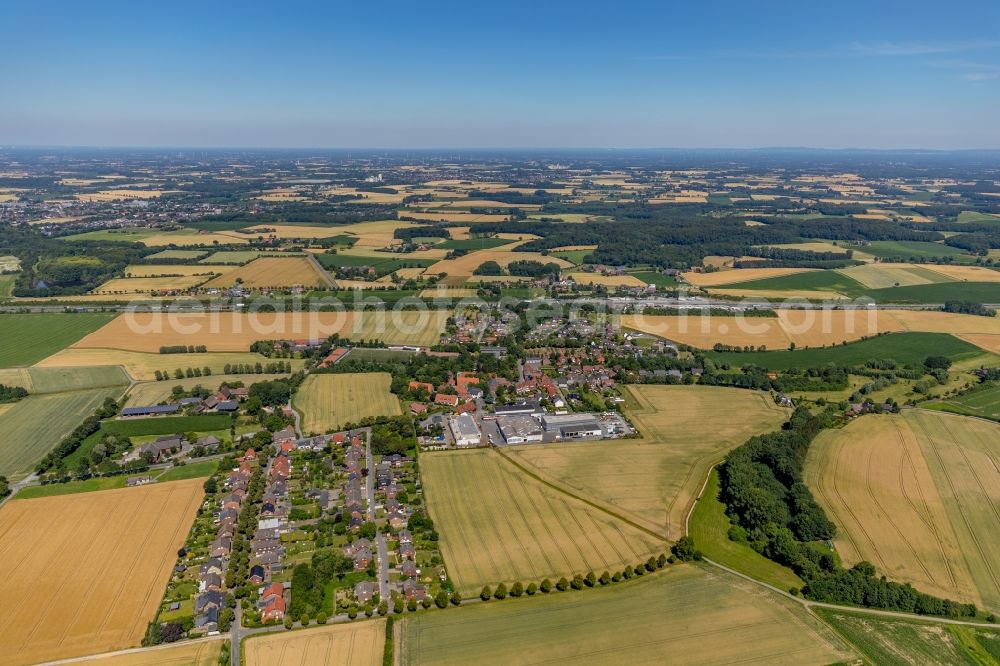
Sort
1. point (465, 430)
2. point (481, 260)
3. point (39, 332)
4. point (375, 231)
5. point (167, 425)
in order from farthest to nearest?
point (375, 231) < point (481, 260) < point (39, 332) < point (167, 425) < point (465, 430)

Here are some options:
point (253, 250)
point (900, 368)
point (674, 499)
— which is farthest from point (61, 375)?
point (900, 368)

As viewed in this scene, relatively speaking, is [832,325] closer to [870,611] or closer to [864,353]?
[864,353]

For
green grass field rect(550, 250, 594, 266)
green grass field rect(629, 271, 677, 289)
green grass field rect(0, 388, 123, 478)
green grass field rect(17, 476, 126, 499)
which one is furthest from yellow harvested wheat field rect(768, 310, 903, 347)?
green grass field rect(0, 388, 123, 478)

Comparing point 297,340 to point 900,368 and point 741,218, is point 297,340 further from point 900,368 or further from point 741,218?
point 741,218

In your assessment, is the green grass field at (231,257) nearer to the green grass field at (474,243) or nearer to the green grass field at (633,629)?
the green grass field at (474,243)

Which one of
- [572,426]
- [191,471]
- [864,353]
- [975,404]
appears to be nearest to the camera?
[191,471]

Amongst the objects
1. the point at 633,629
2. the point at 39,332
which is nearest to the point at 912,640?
the point at 633,629
